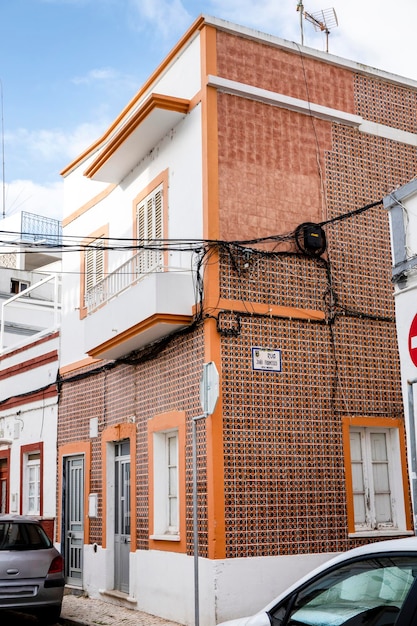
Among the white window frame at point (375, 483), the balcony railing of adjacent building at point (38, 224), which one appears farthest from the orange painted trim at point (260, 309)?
the balcony railing of adjacent building at point (38, 224)

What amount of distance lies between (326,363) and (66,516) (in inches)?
255

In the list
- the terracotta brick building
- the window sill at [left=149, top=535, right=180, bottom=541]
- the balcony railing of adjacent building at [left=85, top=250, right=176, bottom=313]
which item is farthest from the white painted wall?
the window sill at [left=149, top=535, right=180, bottom=541]

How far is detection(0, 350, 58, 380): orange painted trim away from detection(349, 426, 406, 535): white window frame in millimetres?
7044

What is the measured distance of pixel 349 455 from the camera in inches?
437

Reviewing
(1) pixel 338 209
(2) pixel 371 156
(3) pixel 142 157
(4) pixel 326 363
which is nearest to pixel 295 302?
(4) pixel 326 363

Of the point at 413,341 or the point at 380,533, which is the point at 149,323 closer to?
the point at 413,341

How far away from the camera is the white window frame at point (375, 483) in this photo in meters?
11.2

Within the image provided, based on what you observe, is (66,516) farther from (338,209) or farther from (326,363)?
(338,209)

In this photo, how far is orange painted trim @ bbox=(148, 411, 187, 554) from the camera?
1065 cm

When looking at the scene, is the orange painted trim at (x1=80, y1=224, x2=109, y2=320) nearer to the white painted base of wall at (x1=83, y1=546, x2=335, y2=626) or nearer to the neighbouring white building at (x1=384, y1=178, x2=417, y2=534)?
the white painted base of wall at (x1=83, y1=546, x2=335, y2=626)

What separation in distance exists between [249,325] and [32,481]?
26.6 ft

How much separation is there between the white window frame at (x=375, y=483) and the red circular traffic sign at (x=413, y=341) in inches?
151

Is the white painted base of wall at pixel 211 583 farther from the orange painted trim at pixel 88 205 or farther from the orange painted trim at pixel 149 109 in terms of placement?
the orange painted trim at pixel 88 205

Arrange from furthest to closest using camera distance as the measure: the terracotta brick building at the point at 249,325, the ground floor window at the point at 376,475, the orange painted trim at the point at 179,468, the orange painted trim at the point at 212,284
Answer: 1. the ground floor window at the point at 376,475
2. the orange painted trim at the point at 179,468
3. the terracotta brick building at the point at 249,325
4. the orange painted trim at the point at 212,284
